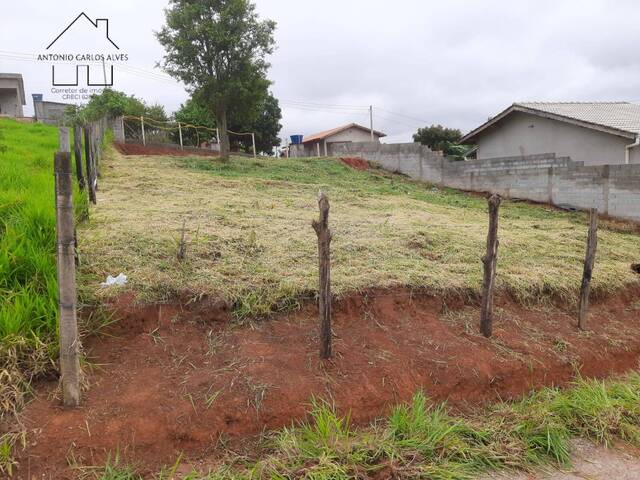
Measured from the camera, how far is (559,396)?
350 cm

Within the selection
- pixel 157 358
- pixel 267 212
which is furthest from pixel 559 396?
pixel 267 212

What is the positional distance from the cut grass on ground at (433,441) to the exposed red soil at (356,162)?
46.2ft

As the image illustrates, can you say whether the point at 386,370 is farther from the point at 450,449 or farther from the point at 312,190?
the point at 312,190

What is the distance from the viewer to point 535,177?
12133mm

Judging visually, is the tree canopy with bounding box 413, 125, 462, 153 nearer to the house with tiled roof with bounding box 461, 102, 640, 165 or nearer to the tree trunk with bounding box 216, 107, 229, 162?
the house with tiled roof with bounding box 461, 102, 640, 165

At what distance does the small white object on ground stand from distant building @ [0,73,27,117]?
27.8 metres

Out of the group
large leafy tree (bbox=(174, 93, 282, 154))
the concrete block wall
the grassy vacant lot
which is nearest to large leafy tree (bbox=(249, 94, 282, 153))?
large leafy tree (bbox=(174, 93, 282, 154))

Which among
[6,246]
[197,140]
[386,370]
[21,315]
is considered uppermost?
[197,140]

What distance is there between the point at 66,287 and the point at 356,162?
15441mm

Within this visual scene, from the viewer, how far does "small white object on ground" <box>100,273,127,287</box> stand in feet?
11.6

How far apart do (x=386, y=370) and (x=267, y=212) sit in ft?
13.2

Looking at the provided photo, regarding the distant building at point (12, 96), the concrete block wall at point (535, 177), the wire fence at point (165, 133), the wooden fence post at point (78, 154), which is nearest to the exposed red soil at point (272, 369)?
the wooden fence post at point (78, 154)

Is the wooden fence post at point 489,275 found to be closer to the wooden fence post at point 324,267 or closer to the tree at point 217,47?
the wooden fence post at point 324,267

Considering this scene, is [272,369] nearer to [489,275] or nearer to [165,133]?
[489,275]
